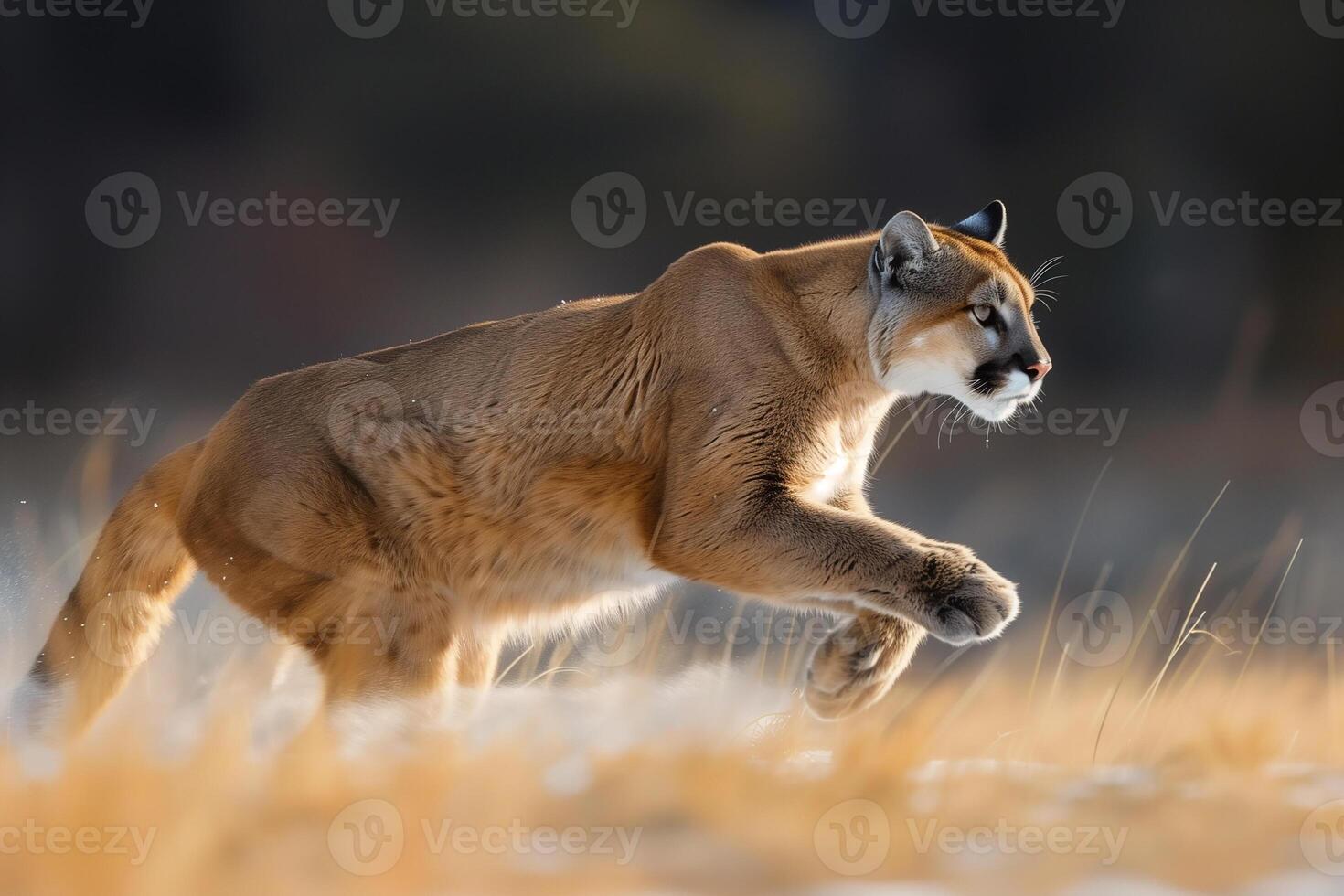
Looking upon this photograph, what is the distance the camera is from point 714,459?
14.5 ft

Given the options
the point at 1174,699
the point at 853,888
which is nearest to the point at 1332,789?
the point at 1174,699

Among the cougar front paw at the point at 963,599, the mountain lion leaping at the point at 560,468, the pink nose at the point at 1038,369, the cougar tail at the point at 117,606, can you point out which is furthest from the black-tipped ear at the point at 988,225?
the cougar tail at the point at 117,606

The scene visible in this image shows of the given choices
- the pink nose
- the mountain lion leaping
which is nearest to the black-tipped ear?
the mountain lion leaping

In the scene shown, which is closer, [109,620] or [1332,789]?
[1332,789]

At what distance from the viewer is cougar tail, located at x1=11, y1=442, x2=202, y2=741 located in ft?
15.2

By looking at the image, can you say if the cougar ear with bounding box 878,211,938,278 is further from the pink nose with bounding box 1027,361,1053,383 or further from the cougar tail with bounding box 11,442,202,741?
the cougar tail with bounding box 11,442,202,741

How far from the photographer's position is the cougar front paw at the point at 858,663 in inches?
171

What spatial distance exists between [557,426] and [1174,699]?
8.63ft

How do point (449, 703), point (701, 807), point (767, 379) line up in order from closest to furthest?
point (701, 807) → point (767, 379) → point (449, 703)

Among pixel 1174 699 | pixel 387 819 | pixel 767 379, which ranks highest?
pixel 767 379

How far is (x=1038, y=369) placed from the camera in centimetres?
454

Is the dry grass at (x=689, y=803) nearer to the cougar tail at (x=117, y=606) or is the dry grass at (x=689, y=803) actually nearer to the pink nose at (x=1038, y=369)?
the cougar tail at (x=117, y=606)

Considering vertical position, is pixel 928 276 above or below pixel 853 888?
above

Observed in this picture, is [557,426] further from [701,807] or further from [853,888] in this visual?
[853,888]
